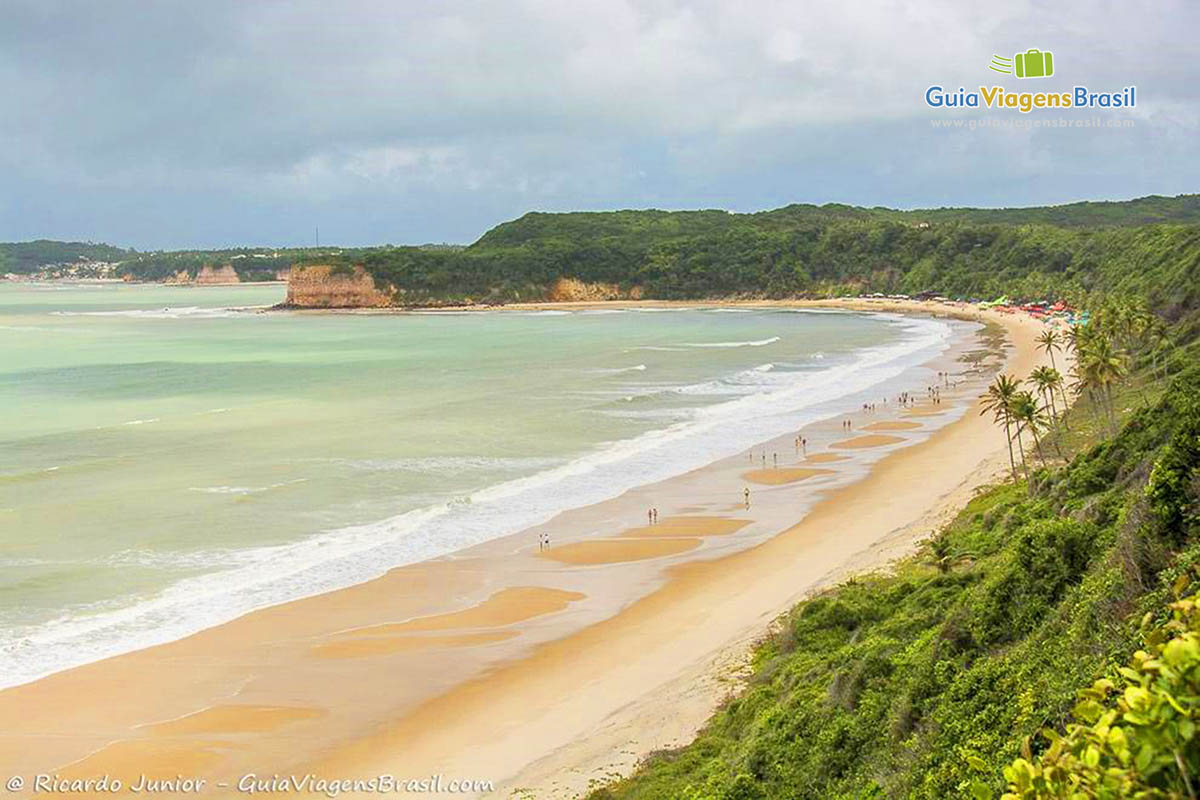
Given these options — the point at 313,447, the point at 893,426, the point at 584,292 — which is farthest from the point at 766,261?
the point at 313,447

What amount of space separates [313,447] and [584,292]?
13581 centimetres

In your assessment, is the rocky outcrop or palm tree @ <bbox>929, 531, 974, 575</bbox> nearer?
palm tree @ <bbox>929, 531, 974, 575</bbox>

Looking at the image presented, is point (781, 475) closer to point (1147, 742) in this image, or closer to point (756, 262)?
point (1147, 742)

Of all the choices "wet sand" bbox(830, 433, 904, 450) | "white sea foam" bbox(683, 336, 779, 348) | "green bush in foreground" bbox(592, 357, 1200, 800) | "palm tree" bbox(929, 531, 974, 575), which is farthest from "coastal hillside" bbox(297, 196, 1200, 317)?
"green bush in foreground" bbox(592, 357, 1200, 800)

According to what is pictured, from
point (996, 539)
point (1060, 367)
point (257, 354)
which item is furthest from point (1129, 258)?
point (996, 539)

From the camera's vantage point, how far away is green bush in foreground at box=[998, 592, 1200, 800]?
4.16 metres

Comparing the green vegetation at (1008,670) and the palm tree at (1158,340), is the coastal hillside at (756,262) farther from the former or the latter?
the green vegetation at (1008,670)

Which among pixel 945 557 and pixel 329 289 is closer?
pixel 945 557

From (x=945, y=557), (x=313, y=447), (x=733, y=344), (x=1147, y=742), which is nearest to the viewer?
(x=1147, y=742)

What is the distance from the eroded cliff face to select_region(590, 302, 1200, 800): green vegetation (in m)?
157

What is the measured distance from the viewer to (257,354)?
9706 centimetres

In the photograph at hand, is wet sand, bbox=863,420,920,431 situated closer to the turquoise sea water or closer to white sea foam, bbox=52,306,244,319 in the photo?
the turquoise sea water

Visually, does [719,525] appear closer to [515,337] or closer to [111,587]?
[111,587]

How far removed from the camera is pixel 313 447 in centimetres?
4756
